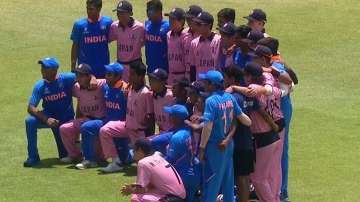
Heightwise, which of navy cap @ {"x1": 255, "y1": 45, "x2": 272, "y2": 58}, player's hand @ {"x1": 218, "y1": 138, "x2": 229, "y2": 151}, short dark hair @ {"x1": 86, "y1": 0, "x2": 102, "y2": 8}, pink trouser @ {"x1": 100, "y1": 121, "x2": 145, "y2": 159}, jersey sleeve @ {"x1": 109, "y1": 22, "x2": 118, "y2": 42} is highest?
short dark hair @ {"x1": 86, "y1": 0, "x2": 102, "y2": 8}

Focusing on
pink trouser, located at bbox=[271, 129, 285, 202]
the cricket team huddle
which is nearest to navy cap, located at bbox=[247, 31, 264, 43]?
the cricket team huddle

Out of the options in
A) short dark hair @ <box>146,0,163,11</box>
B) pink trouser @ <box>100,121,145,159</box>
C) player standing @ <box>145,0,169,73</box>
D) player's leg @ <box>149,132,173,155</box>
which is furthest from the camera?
player standing @ <box>145,0,169,73</box>

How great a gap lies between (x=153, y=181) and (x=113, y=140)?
2.98 m

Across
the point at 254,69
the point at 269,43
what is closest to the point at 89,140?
the point at 269,43

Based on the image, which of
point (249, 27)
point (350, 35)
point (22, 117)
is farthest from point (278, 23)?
point (249, 27)

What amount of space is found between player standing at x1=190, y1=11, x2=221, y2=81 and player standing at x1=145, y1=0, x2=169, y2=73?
100cm

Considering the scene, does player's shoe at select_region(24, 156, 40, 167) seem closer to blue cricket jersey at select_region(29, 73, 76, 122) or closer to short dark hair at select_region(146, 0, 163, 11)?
blue cricket jersey at select_region(29, 73, 76, 122)

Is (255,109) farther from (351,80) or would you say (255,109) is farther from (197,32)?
(351,80)

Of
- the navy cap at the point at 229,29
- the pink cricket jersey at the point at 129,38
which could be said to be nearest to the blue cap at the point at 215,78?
the navy cap at the point at 229,29

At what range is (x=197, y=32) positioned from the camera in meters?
13.0

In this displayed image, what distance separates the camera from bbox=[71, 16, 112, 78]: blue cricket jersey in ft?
46.7

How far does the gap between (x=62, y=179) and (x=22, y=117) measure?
131 inches

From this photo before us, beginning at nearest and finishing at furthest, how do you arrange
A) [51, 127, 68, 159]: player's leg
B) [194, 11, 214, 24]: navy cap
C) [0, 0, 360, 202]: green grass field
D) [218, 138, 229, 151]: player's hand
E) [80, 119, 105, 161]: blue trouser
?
1. [218, 138, 229, 151]: player's hand
2. [0, 0, 360, 202]: green grass field
3. [194, 11, 214, 24]: navy cap
4. [80, 119, 105, 161]: blue trouser
5. [51, 127, 68, 159]: player's leg

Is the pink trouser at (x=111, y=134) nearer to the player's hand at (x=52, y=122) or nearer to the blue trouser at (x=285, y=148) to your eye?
the player's hand at (x=52, y=122)
